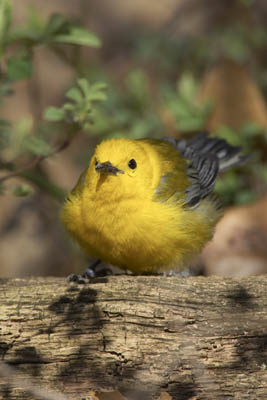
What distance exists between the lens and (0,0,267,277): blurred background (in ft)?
13.9

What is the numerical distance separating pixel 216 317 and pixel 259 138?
3565mm

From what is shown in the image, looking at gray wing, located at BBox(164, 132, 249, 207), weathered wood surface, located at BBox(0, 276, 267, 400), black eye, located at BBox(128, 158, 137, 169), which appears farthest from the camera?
gray wing, located at BBox(164, 132, 249, 207)

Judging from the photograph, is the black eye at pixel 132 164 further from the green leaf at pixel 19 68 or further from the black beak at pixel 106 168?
the green leaf at pixel 19 68

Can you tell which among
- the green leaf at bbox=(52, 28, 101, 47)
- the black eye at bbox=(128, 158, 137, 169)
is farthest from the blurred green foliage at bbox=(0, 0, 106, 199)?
the black eye at bbox=(128, 158, 137, 169)

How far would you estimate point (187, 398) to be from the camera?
9.75ft

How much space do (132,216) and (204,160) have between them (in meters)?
1.42

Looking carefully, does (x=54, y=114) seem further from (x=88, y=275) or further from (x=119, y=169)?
(x=88, y=275)

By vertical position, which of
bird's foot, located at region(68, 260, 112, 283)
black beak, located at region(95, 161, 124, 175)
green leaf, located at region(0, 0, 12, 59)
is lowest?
bird's foot, located at region(68, 260, 112, 283)

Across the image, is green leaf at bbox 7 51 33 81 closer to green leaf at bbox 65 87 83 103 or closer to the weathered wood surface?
green leaf at bbox 65 87 83 103

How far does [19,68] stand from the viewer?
13.1 ft

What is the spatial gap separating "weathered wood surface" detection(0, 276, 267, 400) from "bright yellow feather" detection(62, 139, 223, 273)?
457 mm

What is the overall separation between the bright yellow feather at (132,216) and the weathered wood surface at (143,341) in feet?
1.50

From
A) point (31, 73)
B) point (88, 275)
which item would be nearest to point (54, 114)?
point (31, 73)

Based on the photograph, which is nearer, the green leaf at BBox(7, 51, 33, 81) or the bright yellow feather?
the bright yellow feather
